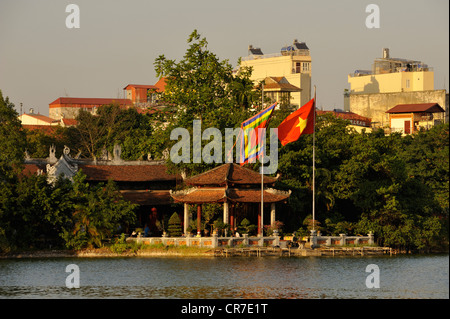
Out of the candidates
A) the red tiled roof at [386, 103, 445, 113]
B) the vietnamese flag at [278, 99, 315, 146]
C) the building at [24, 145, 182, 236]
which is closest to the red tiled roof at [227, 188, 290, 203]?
the vietnamese flag at [278, 99, 315, 146]

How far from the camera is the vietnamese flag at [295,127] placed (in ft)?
154

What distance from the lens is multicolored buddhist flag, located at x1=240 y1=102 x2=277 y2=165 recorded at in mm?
47250

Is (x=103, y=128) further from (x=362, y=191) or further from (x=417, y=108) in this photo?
(x=362, y=191)

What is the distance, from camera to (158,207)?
5434cm

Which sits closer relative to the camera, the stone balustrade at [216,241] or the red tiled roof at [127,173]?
the stone balustrade at [216,241]

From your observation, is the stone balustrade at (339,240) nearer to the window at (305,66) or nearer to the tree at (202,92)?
the tree at (202,92)

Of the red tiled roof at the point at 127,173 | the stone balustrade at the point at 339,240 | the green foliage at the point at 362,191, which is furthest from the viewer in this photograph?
the red tiled roof at the point at 127,173

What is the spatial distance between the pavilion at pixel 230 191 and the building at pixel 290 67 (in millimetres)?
52175

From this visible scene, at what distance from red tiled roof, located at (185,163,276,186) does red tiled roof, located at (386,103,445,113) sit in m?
40.2

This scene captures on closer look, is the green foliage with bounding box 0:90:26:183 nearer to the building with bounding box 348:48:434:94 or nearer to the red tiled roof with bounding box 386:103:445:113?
the red tiled roof with bounding box 386:103:445:113

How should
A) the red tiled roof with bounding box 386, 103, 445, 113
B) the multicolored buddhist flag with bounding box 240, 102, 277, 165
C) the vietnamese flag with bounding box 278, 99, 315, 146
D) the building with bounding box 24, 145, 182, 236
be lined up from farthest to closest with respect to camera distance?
the red tiled roof with bounding box 386, 103, 445, 113 < the building with bounding box 24, 145, 182, 236 < the multicolored buddhist flag with bounding box 240, 102, 277, 165 < the vietnamese flag with bounding box 278, 99, 315, 146

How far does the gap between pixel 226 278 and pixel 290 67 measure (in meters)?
68.1

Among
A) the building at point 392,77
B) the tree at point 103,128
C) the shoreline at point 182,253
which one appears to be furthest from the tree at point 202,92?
the building at point 392,77

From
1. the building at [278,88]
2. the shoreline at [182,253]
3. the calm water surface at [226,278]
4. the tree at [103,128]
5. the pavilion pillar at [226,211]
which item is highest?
the building at [278,88]
